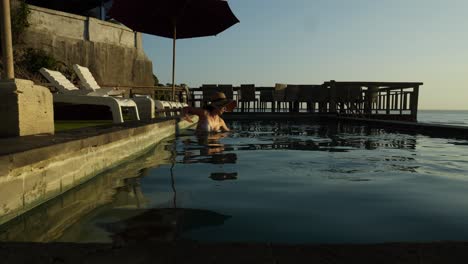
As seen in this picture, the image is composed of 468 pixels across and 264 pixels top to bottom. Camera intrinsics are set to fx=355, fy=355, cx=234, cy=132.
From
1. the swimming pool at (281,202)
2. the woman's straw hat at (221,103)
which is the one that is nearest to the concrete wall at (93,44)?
the woman's straw hat at (221,103)

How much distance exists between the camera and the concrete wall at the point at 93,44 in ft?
64.1

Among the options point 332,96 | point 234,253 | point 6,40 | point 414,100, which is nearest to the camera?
point 234,253

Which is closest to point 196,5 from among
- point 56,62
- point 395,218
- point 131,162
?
point 131,162

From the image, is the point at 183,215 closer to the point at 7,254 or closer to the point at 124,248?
the point at 124,248

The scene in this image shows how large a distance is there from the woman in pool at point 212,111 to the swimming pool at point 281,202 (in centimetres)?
303

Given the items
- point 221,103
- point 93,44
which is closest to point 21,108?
point 221,103

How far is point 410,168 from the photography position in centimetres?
404

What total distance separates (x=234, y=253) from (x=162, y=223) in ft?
2.94

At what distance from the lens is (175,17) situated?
9.15 metres

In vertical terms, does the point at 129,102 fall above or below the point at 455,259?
above

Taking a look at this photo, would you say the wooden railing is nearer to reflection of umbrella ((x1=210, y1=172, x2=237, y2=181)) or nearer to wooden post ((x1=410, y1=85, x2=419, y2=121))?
wooden post ((x1=410, y1=85, x2=419, y2=121))

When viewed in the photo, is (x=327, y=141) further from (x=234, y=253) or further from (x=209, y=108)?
(x=234, y=253)

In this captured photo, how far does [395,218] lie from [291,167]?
186 cm

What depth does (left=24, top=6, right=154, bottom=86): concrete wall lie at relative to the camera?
19547 millimetres
